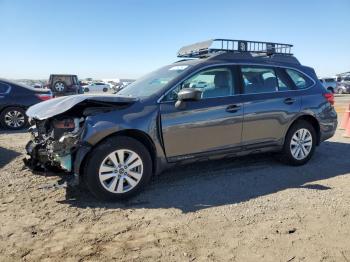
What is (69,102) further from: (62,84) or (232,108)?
(62,84)

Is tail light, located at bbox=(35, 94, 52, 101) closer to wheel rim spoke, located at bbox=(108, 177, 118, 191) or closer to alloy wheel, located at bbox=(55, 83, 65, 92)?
wheel rim spoke, located at bbox=(108, 177, 118, 191)

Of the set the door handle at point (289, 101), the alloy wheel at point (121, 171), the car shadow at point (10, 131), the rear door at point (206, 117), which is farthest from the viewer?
the car shadow at point (10, 131)

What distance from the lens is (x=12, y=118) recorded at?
10469mm

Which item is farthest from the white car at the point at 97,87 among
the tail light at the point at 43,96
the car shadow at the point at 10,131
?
the car shadow at the point at 10,131

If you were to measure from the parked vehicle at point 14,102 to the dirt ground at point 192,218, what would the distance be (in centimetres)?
512

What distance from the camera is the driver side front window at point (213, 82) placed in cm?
514

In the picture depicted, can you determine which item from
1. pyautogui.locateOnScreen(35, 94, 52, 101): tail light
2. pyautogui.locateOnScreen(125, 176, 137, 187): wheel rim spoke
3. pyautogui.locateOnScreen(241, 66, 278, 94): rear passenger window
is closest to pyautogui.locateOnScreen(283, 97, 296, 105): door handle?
pyautogui.locateOnScreen(241, 66, 278, 94): rear passenger window

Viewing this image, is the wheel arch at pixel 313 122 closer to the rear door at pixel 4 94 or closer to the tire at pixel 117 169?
the tire at pixel 117 169

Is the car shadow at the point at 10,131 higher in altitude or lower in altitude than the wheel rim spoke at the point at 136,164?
lower

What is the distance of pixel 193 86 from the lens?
5.15 m

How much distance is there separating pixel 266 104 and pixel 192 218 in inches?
93.5

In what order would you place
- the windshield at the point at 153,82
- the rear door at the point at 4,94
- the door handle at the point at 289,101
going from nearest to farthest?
the windshield at the point at 153,82
the door handle at the point at 289,101
the rear door at the point at 4,94

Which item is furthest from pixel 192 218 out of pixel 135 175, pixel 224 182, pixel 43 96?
pixel 43 96

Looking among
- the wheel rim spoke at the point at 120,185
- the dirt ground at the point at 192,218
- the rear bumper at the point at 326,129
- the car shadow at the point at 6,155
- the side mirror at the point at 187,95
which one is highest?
the side mirror at the point at 187,95
